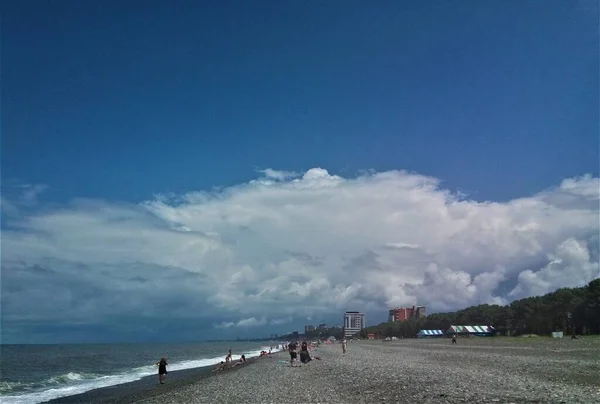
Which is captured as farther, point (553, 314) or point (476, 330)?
point (476, 330)

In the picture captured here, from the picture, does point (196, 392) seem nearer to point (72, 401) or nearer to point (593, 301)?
point (72, 401)

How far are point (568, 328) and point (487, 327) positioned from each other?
47153mm

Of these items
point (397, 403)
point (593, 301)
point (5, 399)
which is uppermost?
point (593, 301)

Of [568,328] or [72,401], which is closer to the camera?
[72,401]

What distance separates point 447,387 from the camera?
21688 millimetres

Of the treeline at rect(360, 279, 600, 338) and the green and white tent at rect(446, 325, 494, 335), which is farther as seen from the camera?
the green and white tent at rect(446, 325, 494, 335)

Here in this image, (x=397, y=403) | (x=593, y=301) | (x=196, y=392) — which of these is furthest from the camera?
(x=593, y=301)

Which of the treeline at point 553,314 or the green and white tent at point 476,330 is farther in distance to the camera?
the green and white tent at point 476,330

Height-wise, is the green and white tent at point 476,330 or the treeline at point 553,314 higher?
the treeline at point 553,314

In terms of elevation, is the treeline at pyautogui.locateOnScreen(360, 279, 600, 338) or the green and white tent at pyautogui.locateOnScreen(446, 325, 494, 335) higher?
the treeline at pyautogui.locateOnScreen(360, 279, 600, 338)

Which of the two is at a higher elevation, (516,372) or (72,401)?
(516,372)

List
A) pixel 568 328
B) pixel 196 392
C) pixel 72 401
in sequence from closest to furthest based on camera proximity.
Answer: pixel 196 392, pixel 72 401, pixel 568 328

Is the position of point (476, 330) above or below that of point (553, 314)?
below

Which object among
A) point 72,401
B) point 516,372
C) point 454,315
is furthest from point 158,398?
point 454,315
